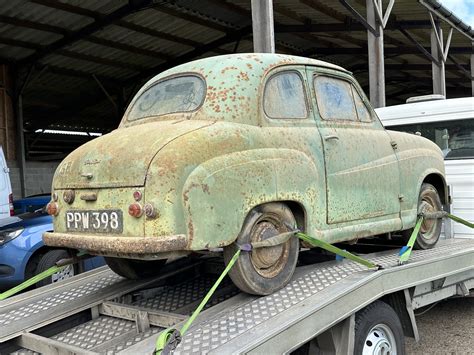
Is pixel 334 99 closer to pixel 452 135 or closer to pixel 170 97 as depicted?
pixel 170 97

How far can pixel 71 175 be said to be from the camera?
329 cm

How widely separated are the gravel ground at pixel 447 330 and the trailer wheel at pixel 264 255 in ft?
5.92

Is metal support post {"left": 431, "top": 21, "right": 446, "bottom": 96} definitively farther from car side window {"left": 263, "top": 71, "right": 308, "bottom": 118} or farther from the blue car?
the blue car

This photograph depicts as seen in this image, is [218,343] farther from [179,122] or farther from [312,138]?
[312,138]

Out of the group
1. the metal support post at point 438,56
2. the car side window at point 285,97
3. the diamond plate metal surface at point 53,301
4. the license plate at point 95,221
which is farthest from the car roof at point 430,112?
the metal support post at point 438,56

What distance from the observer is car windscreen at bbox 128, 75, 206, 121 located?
11.4 ft

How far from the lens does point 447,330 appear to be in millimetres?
4961

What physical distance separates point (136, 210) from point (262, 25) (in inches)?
A: 186

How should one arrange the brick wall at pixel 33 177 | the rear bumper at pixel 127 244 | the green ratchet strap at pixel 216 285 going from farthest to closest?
1. the brick wall at pixel 33 177
2. the rear bumper at pixel 127 244
3. the green ratchet strap at pixel 216 285

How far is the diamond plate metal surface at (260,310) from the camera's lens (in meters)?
2.64

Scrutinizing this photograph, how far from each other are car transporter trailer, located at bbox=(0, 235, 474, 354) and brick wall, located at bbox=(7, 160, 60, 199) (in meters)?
12.5

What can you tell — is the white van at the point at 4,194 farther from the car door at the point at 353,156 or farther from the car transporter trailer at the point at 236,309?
the car door at the point at 353,156

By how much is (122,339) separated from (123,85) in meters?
16.6

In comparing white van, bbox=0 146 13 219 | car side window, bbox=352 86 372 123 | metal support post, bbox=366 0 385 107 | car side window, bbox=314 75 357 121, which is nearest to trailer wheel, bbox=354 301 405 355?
car side window, bbox=314 75 357 121
